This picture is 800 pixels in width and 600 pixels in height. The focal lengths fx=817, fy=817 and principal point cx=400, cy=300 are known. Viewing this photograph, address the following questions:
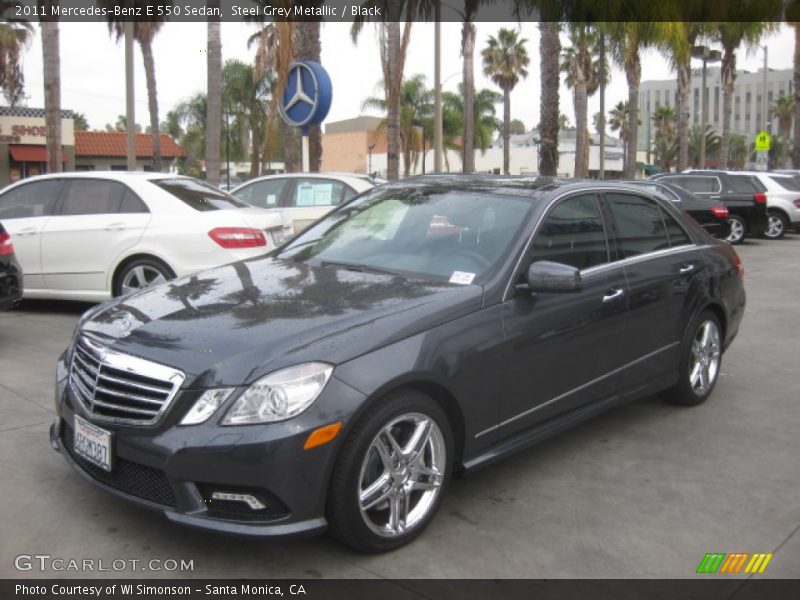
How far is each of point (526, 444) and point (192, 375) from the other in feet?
5.80

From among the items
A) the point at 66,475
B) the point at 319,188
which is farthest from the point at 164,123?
the point at 66,475

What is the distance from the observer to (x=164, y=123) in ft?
264

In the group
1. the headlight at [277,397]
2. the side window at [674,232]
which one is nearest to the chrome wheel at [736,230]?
the side window at [674,232]

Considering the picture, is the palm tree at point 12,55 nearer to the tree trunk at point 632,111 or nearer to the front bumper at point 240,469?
the tree trunk at point 632,111

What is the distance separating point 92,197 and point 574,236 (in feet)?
18.3

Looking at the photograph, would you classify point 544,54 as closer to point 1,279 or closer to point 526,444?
point 1,279

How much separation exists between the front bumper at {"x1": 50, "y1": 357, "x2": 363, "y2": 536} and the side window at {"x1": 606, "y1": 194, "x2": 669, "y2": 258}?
8.13 ft

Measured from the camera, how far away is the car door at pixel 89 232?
26.3ft

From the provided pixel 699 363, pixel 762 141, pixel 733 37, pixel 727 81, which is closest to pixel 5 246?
pixel 699 363

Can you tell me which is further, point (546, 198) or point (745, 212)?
point (745, 212)

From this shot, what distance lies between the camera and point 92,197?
27.2ft

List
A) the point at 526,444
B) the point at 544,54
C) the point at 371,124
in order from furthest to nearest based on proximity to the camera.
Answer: the point at 371,124 → the point at 544,54 → the point at 526,444

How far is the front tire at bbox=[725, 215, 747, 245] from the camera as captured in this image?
62.4ft

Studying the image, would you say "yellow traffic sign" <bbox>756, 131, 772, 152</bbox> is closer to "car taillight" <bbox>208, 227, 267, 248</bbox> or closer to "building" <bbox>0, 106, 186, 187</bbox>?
"building" <bbox>0, 106, 186, 187</bbox>
